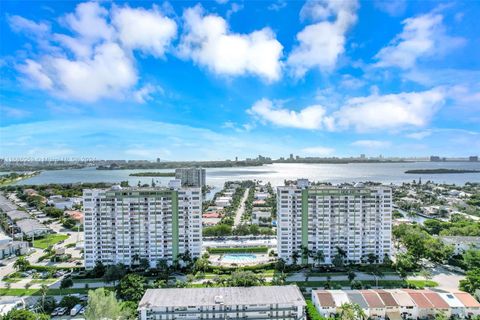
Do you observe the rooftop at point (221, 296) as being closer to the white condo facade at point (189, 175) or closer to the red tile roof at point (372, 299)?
the red tile roof at point (372, 299)

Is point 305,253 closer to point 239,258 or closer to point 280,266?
point 280,266

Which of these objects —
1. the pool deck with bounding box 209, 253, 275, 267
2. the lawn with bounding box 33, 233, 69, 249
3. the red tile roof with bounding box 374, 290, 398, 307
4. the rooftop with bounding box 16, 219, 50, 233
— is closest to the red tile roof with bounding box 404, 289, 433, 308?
the red tile roof with bounding box 374, 290, 398, 307

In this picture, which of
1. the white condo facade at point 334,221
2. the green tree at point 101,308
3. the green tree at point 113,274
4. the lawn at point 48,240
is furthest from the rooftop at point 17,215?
the white condo facade at point 334,221

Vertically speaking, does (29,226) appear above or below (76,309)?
above

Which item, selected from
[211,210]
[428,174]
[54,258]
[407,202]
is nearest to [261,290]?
[54,258]

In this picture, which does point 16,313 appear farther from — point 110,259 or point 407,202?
point 407,202

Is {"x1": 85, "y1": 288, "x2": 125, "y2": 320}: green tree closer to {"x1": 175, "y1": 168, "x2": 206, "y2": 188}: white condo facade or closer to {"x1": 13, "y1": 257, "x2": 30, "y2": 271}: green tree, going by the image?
{"x1": 13, "y1": 257, "x2": 30, "y2": 271}: green tree

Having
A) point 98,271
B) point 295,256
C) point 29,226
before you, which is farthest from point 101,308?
point 29,226
